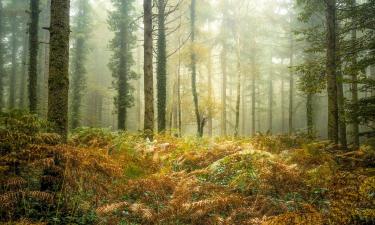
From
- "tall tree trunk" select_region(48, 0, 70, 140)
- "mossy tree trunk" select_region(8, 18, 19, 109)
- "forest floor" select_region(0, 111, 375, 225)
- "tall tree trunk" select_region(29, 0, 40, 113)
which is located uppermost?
"mossy tree trunk" select_region(8, 18, 19, 109)

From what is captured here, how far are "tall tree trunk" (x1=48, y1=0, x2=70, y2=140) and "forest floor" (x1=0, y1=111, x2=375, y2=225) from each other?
679 millimetres

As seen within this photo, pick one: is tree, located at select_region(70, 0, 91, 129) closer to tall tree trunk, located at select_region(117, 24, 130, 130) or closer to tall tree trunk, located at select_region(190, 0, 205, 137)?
tall tree trunk, located at select_region(117, 24, 130, 130)

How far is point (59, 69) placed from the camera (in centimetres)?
561

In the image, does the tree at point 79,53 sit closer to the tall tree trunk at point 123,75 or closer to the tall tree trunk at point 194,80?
the tall tree trunk at point 123,75

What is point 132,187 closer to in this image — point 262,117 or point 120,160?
point 120,160

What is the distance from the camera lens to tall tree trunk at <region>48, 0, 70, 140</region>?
5.51m

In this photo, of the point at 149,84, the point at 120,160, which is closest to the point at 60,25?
the point at 120,160

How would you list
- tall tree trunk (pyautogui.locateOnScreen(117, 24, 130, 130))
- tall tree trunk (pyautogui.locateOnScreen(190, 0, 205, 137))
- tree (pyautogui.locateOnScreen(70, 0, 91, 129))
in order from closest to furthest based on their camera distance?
1. tall tree trunk (pyautogui.locateOnScreen(190, 0, 205, 137))
2. tall tree trunk (pyautogui.locateOnScreen(117, 24, 130, 130))
3. tree (pyautogui.locateOnScreen(70, 0, 91, 129))

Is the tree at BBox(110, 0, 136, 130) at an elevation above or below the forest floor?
above

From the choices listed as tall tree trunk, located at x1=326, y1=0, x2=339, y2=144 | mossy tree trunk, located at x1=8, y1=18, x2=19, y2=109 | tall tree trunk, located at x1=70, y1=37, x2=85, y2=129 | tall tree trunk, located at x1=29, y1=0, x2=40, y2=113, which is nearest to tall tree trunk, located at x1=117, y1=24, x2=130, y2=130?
tall tree trunk, located at x1=70, y1=37, x2=85, y2=129

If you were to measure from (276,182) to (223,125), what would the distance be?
25.0 m

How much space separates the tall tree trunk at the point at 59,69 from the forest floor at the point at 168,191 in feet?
2.23

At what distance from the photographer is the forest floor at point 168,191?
3818 mm

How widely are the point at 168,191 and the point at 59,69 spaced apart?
10.0 feet
